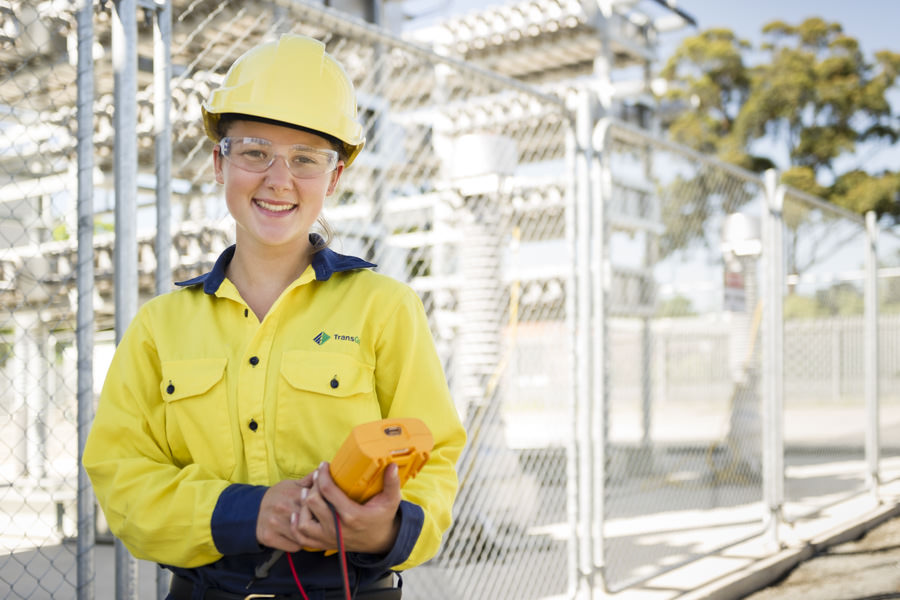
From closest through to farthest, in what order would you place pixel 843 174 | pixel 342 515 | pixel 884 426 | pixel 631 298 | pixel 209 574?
pixel 342 515
pixel 209 574
pixel 631 298
pixel 884 426
pixel 843 174

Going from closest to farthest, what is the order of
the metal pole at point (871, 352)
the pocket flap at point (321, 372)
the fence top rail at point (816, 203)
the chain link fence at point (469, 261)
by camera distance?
the pocket flap at point (321, 372)
the chain link fence at point (469, 261)
the fence top rail at point (816, 203)
the metal pole at point (871, 352)

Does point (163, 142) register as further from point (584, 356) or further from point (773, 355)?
point (773, 355)

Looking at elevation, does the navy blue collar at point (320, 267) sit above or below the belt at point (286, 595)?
above

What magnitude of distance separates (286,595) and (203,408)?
1.41 feet

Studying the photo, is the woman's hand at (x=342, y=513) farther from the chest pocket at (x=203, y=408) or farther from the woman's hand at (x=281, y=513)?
the chest pocket at (x=203, y=408)

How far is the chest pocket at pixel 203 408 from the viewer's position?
6.26ft

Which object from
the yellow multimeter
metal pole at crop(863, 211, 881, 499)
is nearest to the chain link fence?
metal pole at crop(863, 211, 881, 499)

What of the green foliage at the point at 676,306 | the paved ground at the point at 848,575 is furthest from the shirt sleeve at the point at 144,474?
the green foliage at the point at 676,306

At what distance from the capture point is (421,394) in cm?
198

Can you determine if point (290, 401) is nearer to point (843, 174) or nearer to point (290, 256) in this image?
point (290, 256)

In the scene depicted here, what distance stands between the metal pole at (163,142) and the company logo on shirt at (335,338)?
1237 millimetres

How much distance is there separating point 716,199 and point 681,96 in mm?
9272

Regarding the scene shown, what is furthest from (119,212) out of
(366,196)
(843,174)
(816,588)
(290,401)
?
(843,174)

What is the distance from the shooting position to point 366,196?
5.13 meters
